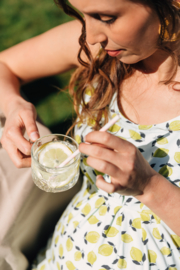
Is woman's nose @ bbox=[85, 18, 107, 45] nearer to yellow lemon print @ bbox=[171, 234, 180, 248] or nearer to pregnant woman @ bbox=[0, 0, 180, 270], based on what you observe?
pregnant woman @ bbox=[0, 0, 180, 270]

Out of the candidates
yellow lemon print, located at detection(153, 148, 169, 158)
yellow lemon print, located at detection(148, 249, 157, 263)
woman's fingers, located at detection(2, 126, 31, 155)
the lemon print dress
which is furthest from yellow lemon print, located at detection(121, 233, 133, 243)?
woman's fingers, located at detection(2, 126, 31, 155)

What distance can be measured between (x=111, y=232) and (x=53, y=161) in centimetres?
54

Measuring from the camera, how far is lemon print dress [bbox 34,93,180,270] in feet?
4.20

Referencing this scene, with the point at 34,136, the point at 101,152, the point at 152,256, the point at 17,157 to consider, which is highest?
the point at 101,152

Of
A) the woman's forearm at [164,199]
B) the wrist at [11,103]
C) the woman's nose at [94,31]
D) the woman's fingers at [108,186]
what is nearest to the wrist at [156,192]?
the woman's forearm at [164,199]

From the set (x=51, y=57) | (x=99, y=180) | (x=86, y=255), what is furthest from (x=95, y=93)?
(x=86, y=255)

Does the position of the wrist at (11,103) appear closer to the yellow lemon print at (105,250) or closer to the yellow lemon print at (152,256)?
the yellow lemon print at (105,250)

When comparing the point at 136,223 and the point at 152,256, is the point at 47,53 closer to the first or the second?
the point at 136,223

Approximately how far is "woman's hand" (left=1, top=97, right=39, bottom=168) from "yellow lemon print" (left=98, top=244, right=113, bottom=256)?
0.59 meters

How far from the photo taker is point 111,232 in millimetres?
1375

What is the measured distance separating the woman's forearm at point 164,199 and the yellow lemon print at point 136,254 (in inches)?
9.6

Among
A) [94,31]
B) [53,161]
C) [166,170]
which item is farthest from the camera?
[166,170]

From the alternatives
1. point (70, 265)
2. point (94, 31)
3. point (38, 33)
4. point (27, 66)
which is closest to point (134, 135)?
point (94, 31)

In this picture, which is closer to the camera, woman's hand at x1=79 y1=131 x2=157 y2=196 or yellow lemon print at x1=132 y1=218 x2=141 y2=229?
woman's hand at x1=79 y1=131 x2=157 y2=196
